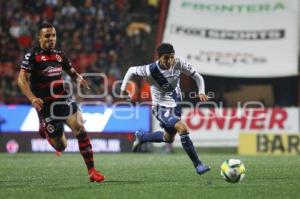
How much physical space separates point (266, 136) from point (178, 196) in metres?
11.9

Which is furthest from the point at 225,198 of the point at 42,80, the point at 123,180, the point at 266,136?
the point at 266,136

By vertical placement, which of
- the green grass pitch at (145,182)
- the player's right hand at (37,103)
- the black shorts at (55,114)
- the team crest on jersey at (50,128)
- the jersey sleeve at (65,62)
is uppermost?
the jersey sleeve at (65,62)

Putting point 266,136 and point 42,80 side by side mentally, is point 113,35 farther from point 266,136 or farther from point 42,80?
point 42,80

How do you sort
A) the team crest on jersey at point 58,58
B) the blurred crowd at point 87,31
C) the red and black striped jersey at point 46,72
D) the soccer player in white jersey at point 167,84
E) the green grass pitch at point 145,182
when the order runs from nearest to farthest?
→ the green grass pitch at point 145,182 < the red and black striped jersey at point 46,72 < the team crest on jersey at point 58,58 < the soccer player in white jersey at point 167,84 < the blurred crowd at point 87,31

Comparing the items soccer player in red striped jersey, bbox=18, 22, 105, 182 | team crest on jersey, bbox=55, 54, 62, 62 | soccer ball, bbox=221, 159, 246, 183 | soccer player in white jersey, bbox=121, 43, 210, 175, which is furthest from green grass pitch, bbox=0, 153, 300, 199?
team crest on jersey, bbox=55, 54, 62, 62

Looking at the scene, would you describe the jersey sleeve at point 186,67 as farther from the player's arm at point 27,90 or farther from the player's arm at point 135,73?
the player's arm at point 27,90

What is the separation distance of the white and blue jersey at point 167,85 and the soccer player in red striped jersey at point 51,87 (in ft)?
3.79

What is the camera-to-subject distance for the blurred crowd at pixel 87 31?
76.4 ft

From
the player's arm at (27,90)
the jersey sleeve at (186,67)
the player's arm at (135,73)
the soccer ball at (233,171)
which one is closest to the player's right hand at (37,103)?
the player's arm at (27,90)

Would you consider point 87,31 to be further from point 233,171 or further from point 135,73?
point 233,171

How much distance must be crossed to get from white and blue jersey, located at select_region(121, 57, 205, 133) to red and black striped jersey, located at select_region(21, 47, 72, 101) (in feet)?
3.97

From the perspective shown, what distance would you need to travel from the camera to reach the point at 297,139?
1978 centimetres

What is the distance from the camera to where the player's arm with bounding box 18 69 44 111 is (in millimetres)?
9805

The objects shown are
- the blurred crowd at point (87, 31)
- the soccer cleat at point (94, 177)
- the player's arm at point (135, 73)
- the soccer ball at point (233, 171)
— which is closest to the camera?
the soccer ball at point (233, 171)
